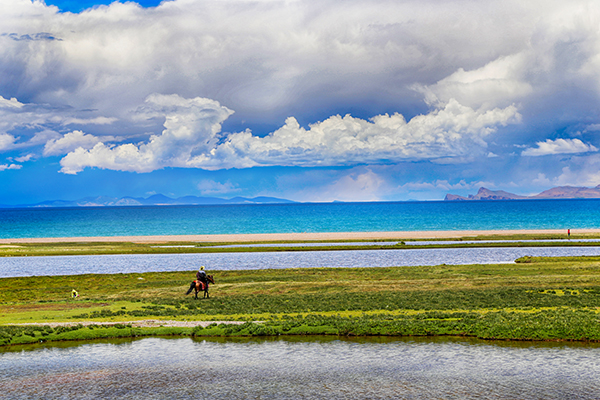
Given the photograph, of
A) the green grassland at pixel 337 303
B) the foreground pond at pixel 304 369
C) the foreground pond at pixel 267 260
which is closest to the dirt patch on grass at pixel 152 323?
the green grassland at pixel 337 303

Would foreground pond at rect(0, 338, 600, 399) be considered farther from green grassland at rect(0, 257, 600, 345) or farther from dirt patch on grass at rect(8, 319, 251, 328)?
dirt patch on grass at rect(8, 319, 251, 328)

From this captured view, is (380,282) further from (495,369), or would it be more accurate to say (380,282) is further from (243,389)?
(243,389)

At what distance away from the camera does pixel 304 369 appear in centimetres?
2136

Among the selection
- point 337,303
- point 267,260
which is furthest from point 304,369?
point 267,260

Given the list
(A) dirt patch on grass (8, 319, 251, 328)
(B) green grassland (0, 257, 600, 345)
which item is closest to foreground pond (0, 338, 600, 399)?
(B) green grassland (0, 257, 600, 345)

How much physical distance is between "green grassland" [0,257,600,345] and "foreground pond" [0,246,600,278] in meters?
10.9

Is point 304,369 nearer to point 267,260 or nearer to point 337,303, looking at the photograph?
point 337,303

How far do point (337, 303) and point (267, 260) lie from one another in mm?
42090

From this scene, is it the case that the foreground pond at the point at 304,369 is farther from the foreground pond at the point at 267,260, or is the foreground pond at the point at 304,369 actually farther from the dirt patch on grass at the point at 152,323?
the foreground pond at the point at 267,260

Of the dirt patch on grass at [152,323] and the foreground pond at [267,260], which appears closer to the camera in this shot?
the dirt patch on grass at [152,323]

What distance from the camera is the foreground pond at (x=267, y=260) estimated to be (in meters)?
68.2

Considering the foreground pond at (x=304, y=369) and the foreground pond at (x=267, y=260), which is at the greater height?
the foreground pond at (x=267, y=260)

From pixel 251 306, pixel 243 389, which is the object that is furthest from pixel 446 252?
pixel 243 389

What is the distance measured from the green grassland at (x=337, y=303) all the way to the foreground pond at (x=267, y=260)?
10.9m
